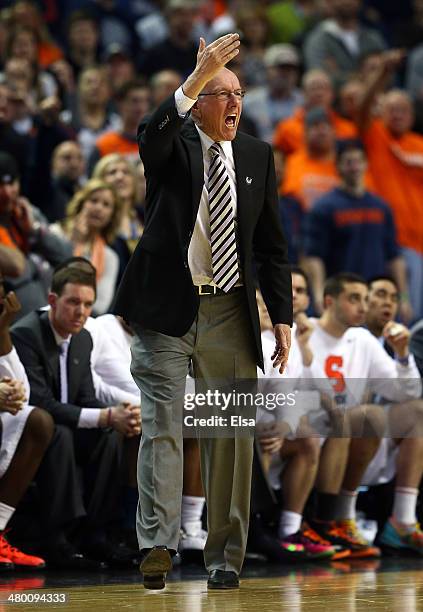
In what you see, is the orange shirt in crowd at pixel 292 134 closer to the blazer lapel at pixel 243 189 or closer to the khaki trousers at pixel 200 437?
the blazer lapel at pixel 243 189

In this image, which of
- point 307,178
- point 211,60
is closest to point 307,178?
point 307,178

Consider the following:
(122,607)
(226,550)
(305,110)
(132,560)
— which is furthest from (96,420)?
(305,110)

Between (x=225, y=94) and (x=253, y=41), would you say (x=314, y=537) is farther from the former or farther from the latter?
(x=253, y=41)

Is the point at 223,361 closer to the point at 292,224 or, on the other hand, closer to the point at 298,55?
the point at 292,224

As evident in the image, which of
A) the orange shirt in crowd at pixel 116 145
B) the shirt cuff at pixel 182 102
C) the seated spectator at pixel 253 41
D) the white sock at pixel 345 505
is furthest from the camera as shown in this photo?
the seated spectator at pixel 253 41

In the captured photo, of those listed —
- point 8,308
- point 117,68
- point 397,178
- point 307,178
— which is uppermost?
point 117,68

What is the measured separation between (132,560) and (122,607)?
172 centimetres

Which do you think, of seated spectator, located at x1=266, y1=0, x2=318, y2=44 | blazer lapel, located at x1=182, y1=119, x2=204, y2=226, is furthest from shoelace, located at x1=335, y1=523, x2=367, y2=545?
seated spectator, located at x1=266, y1=0, x2=318, y2=44

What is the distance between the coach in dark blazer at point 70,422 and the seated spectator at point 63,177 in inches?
112

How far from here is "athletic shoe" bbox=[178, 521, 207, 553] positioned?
22.6ft

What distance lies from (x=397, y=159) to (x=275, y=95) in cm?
136

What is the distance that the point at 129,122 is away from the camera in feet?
35.8

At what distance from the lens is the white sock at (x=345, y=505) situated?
7.63m

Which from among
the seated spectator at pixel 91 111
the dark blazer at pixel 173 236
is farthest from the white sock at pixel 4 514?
the seated spectator at pixel 91 111
